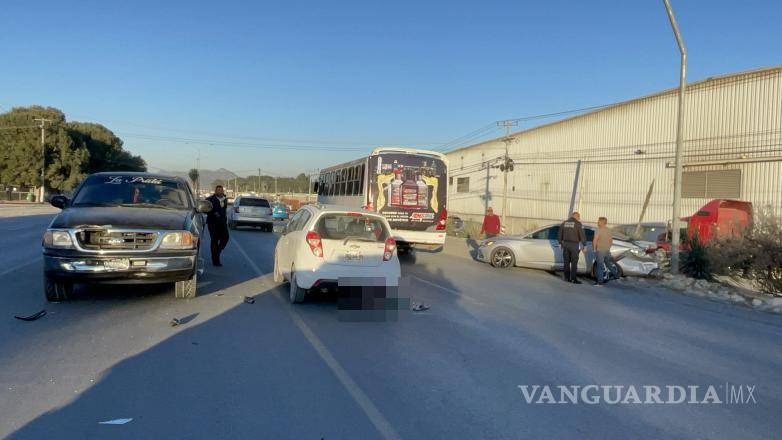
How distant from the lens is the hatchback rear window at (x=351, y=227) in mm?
9378

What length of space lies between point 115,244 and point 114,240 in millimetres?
58

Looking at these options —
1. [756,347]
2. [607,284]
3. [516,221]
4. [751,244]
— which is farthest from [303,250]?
[516,221]

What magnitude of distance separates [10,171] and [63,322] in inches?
2704

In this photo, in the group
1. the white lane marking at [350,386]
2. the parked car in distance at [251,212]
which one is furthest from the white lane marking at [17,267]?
the parked car in distance at [251,212]

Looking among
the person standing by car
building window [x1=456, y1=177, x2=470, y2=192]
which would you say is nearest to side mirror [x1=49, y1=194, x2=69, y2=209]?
the person standing by car

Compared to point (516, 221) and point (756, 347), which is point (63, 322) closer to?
point (756, 347)

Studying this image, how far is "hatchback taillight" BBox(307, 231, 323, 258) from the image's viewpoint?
360 inches

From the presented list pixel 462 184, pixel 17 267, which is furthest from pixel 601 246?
pixel 462 184

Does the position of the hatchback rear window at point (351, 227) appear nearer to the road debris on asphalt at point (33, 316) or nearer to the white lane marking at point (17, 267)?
the road debris on asphalt at point (33, 316)

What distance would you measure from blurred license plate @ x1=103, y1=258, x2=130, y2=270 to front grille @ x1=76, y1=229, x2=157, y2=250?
19cm

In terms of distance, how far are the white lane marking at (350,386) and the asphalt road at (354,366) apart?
0.06ft

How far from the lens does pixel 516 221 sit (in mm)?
38312

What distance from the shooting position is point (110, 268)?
27.6ft

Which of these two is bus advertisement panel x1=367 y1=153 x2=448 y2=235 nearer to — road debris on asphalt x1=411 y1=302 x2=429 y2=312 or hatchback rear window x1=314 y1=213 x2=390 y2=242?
road debris on asphalt x1=411 y1=302 x2=429 y2=312
